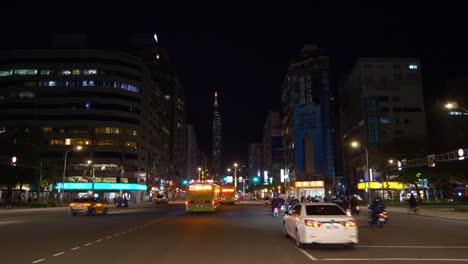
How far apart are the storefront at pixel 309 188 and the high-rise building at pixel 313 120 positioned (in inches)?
77.7

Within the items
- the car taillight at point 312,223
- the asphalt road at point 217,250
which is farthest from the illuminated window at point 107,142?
the car taillight at point 312,223

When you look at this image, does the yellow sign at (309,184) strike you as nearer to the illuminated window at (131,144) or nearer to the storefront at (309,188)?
the storefront at (309,188)

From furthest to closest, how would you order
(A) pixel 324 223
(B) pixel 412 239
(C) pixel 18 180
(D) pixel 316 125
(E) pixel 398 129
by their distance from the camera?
(D) pixel 316 125
(E) pixel 398 129
(C) pixel 18 180
(B) pixel 412 239
(A) pixel 324 223

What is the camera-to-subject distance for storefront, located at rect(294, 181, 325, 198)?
11519 centimetres

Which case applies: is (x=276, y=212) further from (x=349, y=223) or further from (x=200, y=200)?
(x=349, y=223)

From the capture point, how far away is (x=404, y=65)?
352 ft

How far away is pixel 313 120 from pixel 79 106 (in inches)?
2349

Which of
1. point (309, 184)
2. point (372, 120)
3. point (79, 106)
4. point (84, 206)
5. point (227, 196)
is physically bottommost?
point (84, 206)

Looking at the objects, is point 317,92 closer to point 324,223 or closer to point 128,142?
point 128,142

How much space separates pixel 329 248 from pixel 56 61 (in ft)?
347

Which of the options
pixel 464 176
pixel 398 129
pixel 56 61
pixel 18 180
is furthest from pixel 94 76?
pixel 464 176

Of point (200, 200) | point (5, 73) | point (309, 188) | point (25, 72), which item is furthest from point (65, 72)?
point (200, 200)

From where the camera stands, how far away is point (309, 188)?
118m

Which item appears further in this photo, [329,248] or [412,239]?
[412,239]
